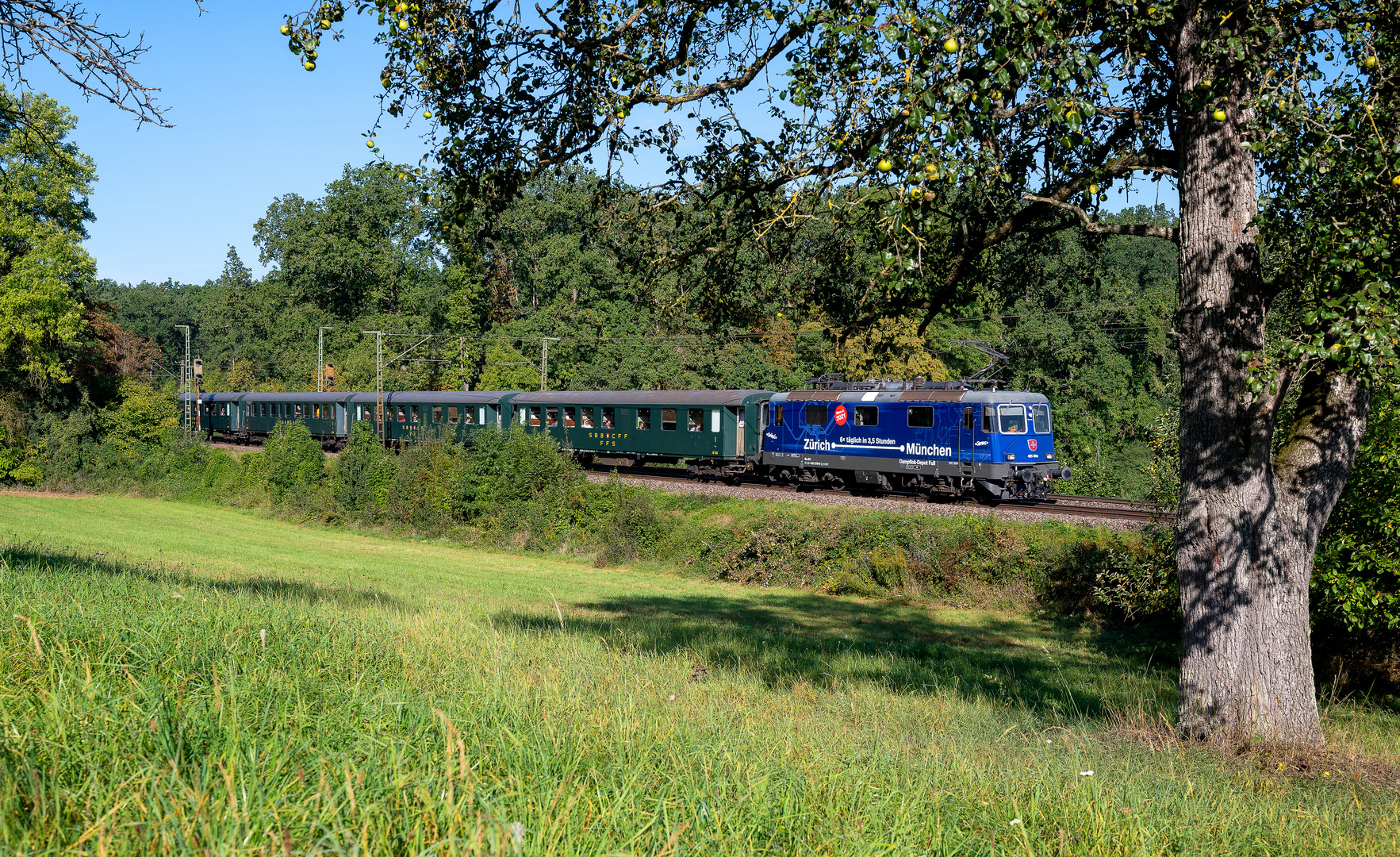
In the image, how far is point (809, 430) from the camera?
2631 cm

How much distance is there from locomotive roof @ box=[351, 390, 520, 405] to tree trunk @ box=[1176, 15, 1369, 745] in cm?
2984

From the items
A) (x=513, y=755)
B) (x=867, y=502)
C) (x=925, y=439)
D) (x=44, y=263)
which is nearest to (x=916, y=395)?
(x=925, y=439)

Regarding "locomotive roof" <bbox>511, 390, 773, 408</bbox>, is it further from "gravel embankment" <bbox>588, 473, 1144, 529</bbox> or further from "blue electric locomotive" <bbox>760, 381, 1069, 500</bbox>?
"gravel embankment" <bbox>588, 473, 1144, 529</bbox>

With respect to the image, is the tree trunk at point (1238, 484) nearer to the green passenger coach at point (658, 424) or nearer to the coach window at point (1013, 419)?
the coach window at point (1013, 419)

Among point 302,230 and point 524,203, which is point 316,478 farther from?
point 302,230

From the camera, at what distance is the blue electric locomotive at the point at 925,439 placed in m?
22.3

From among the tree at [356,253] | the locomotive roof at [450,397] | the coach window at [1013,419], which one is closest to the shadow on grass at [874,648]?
the coach window at [1013,419]

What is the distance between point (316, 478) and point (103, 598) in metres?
29.9

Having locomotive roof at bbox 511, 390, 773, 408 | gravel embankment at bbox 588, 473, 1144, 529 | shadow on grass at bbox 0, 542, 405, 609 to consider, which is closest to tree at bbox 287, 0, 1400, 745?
shadow on grass at bbox 0, 542, 405, 609

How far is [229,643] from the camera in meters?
4.72

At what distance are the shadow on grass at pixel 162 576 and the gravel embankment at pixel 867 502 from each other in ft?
39.9

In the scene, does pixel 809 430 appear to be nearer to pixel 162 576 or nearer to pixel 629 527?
pixel 629 527

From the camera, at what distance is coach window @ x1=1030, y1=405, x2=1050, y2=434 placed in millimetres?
22969

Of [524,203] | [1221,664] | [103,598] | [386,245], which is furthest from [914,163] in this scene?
[386,245]
